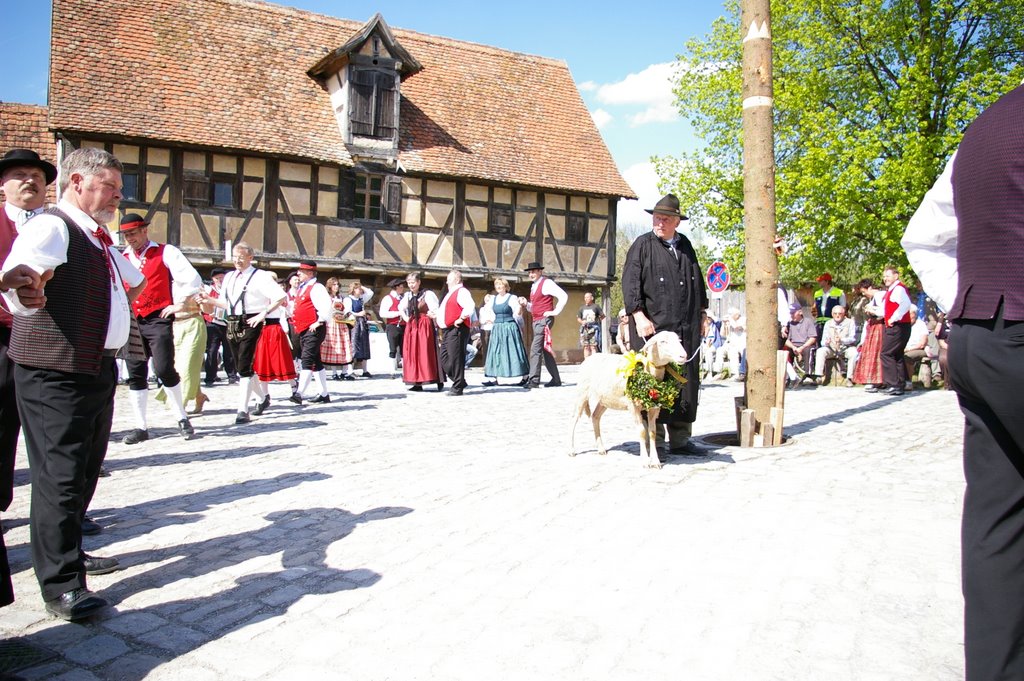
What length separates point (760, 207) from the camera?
7750 mm

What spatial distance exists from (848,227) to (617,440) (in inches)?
754

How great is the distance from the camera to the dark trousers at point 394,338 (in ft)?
63.6

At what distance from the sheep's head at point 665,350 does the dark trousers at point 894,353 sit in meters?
8.57

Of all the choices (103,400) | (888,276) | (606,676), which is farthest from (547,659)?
(888,276)

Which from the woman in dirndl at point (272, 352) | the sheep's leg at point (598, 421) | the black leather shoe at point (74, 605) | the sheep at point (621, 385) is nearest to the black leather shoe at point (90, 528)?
the black leather shoe at point (74, 605)

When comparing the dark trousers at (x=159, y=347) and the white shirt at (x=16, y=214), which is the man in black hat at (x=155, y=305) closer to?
the dark trousers at (x=159, y=347)

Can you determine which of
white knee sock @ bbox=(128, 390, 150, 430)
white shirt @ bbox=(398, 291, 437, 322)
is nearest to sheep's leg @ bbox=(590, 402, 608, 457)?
white knee sock @ bbox=(128, 390, 150, 430)

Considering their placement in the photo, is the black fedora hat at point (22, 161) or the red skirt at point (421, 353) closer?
the black fedora hat at point (22, 161)

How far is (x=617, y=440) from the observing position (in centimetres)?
798

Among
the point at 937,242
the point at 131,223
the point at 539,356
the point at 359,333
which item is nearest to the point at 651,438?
the point at 937,242

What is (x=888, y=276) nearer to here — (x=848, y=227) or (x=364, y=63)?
(x=848, y=227)

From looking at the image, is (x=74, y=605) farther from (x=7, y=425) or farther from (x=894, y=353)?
(x=894, y=353)

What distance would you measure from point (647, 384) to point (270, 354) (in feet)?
17.6

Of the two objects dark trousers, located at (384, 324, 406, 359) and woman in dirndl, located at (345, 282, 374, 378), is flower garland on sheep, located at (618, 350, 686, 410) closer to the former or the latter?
woman in dirndl, located at (345, 282, 374, 378)
